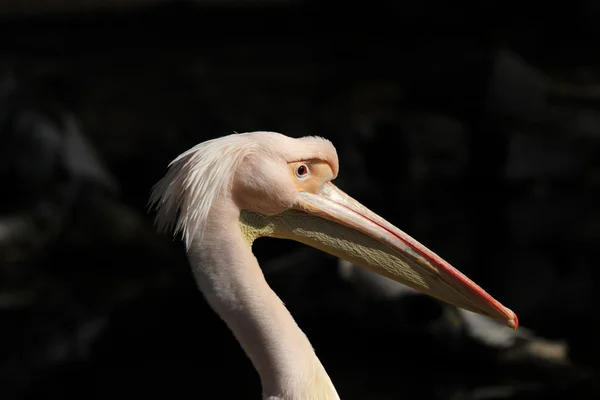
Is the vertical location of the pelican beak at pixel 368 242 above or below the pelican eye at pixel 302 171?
below

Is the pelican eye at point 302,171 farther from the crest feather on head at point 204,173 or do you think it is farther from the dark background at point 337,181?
the dark background at point 337,181

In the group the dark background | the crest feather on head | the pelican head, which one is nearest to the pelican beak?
the pelican head

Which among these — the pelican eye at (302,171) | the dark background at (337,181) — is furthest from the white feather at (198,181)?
the dark background at (337,181)

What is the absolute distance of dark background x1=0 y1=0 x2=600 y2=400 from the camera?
4.89 metres

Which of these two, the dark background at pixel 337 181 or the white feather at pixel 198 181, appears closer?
the white feather at pixel 198 181

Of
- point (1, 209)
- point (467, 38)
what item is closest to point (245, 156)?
point (1, 209)

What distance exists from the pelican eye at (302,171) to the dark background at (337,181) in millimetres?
2430

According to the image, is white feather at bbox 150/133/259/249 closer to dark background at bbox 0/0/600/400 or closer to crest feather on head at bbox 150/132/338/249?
crest feather on head at bbox 150/132/338/249

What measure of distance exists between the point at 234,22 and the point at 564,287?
20.1ft

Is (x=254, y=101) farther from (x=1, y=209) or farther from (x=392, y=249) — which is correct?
(x=392, y=249)

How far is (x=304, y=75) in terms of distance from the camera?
30.8 feet

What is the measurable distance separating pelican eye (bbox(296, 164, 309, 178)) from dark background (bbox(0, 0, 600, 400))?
243 centimetres

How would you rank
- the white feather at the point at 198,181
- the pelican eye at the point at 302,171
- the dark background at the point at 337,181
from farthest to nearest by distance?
the dark background at the point at 337,181, the pelican eye at the point at 302,171, the white feather at the point at 198,181

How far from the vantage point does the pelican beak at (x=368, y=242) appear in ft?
7.78
